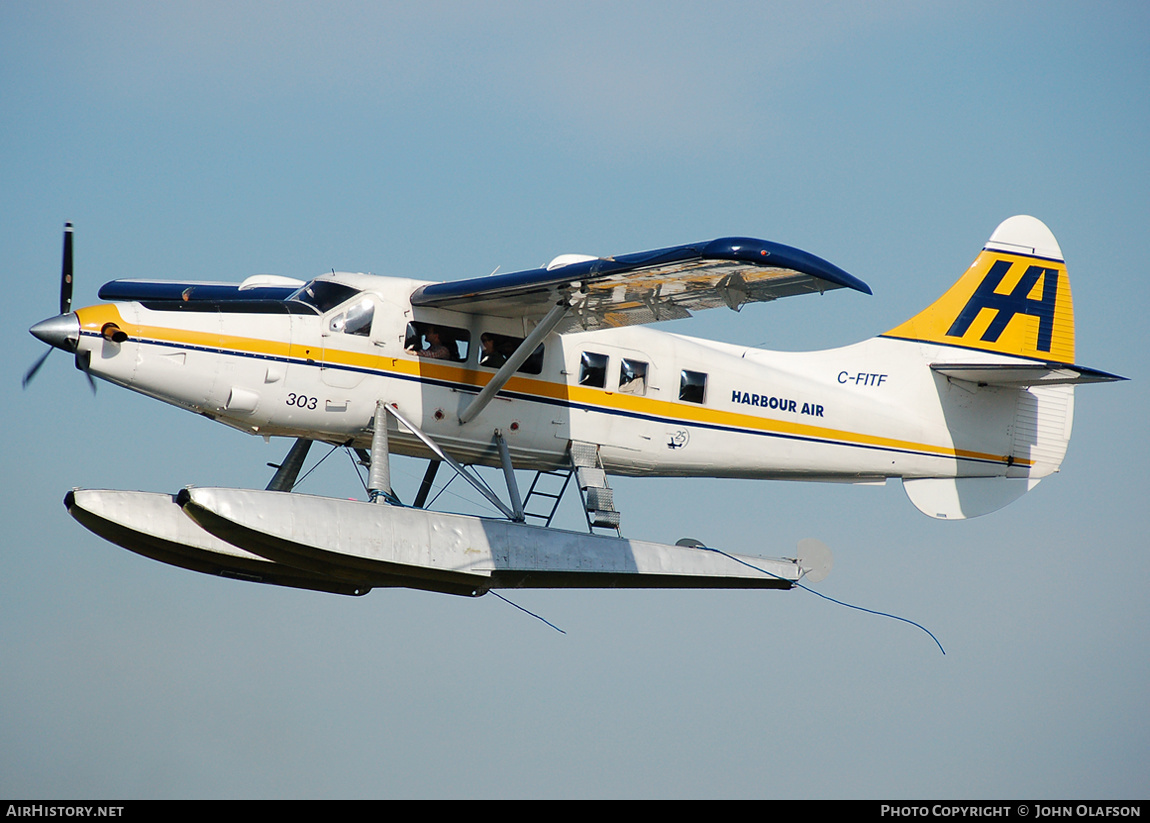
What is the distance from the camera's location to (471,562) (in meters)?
14.6

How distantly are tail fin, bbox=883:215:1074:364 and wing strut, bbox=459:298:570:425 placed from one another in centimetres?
613

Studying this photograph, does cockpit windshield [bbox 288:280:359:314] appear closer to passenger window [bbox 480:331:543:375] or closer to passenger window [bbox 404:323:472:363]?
passenger window [bbox 404:323:472:363]

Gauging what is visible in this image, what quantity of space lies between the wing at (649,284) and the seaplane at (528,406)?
0.11 feet

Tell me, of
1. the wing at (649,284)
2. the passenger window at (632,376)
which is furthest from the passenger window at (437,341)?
the passenger window at (632,376)

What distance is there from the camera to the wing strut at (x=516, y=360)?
14789 millimetres

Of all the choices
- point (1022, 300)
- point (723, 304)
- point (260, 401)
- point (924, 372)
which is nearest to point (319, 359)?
point (260, 401)

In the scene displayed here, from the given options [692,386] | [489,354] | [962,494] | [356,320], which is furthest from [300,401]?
[962,494]

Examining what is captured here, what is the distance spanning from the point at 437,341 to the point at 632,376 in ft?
8.40

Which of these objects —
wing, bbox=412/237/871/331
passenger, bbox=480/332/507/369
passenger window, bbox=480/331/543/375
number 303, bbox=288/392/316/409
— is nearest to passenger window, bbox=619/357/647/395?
wing, bbox=412/237/871/331

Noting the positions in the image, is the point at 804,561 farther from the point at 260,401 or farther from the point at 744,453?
the point at 260,401

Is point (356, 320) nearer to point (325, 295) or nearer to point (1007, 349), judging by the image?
point (325, 295)

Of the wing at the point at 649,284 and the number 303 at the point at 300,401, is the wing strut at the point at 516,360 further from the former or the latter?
the number 303 at the point at 300,401

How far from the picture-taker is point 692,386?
16.7 meters

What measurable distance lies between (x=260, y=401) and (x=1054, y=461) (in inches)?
436
